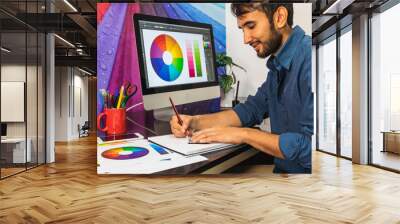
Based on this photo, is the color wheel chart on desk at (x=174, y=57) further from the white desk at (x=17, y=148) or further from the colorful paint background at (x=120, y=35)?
the white desk at (x=17, y=148)

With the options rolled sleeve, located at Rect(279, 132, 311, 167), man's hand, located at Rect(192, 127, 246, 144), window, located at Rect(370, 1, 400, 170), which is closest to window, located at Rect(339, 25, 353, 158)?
window, located at Rect(370, 1, 400, 170)

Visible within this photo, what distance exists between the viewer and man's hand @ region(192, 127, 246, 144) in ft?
16.9

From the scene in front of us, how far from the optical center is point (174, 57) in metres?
5.10

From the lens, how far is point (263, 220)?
3.44 metres

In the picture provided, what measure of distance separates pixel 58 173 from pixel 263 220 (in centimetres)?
409

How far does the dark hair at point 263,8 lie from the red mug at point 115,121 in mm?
2102

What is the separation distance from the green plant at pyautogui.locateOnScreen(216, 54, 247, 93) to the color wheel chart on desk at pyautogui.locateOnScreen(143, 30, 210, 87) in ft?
0.81

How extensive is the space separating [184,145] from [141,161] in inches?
25.6

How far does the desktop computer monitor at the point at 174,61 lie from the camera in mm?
4887

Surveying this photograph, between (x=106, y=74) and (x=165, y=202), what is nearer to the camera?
(x=165, y=202)

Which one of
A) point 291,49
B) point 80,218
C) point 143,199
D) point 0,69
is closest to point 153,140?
point 143,199

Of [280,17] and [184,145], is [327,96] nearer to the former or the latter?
[280,17]

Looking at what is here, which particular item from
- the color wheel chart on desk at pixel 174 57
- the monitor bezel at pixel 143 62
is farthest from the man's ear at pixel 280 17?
the color wheel chart on desk at pixel 174 57

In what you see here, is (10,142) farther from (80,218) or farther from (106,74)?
(80,218)
